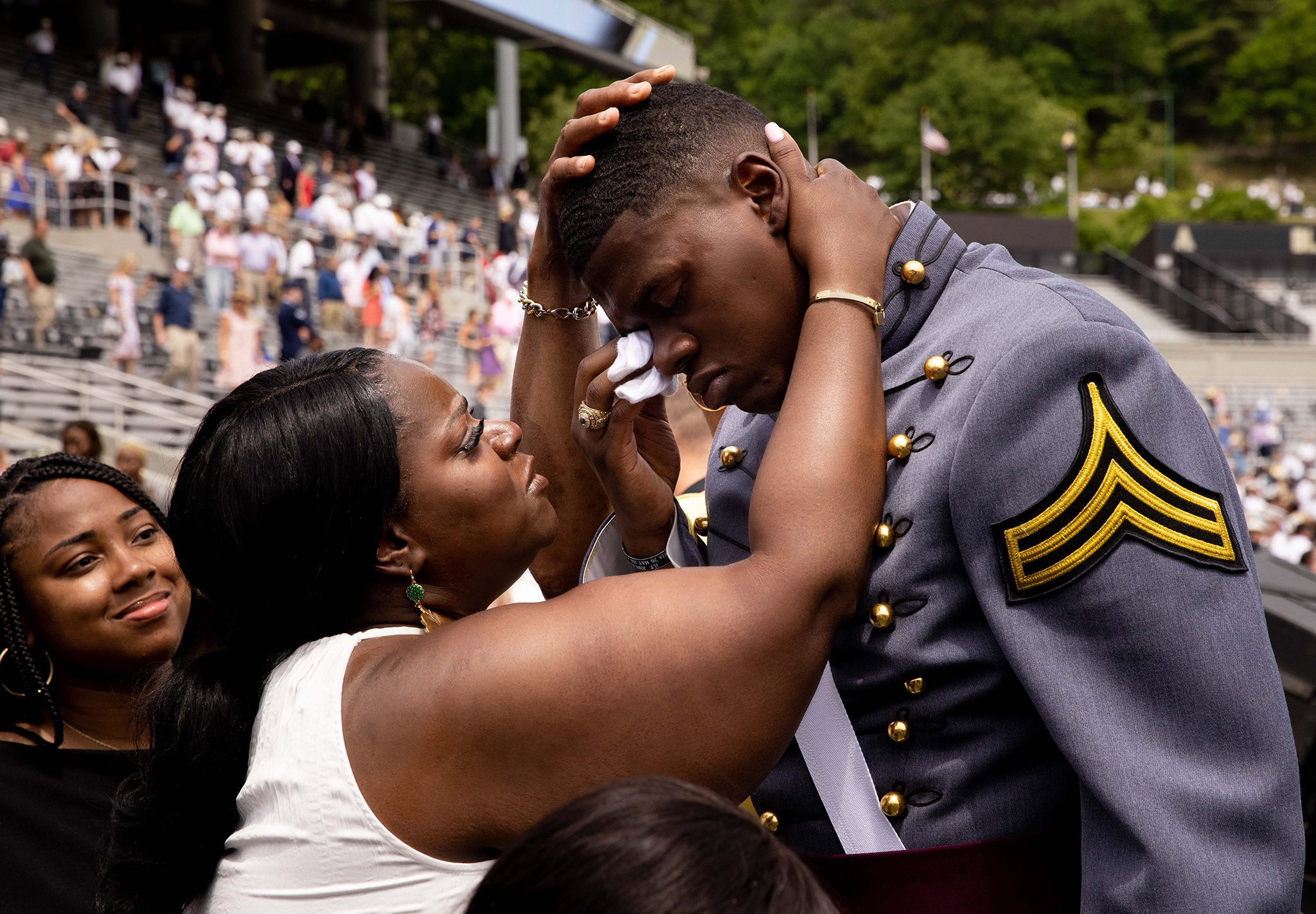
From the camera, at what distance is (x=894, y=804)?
6.13 ft

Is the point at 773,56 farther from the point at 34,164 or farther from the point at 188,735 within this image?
the point at 188,735

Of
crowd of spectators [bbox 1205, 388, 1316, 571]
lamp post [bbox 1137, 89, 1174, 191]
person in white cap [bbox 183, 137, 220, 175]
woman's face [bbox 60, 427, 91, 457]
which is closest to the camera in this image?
woman's face [bbox 60, 427, 91, 457]

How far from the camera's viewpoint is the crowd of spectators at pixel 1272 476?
50.7 feet

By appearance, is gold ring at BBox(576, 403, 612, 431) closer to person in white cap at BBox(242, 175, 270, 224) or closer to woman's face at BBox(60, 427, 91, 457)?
woman's face at BBox(60, 427, 91, 457)

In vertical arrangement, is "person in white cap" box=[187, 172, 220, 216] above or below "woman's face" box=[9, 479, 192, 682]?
below

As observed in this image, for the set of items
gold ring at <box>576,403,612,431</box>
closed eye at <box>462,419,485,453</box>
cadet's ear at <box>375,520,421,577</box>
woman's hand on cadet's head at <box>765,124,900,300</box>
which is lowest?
cadet's ear at <box>375,520,421,577</box>

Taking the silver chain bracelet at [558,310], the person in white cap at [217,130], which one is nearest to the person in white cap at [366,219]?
the person in white cap at [217,130]

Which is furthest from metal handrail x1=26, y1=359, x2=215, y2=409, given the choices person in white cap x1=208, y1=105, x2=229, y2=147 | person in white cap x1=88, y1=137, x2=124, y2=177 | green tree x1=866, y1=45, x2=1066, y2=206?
green tree x1=866, y1=45, x2=1066, y2=206

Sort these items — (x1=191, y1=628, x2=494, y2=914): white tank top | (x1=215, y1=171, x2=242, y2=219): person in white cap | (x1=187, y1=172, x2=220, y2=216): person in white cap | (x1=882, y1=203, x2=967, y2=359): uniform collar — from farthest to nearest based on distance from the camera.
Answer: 1. (x1=215, y1=171, x2=242, y2=219): person in white cap
2. (x1=187, y1=172, x2=220, y2=216): person in white cap
3. (x1=882, y1=203, x2=967, y2=359): uniform collar
4. (x1=191, y1=628, x2=494, y2=914): white tank top

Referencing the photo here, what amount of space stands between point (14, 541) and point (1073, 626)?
274 centimetres

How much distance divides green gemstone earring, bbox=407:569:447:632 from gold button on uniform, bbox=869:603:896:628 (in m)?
0.73

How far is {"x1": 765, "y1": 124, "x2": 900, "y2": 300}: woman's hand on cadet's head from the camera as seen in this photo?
191 centimetres

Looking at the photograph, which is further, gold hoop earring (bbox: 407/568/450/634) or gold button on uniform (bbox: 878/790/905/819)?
gold hoop earring (bbox: 407/568/450/634)

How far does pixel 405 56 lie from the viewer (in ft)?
166
